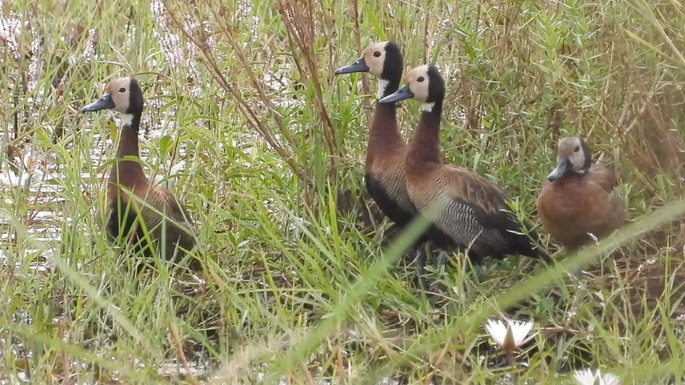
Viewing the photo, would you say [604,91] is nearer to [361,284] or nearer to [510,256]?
[510,256]

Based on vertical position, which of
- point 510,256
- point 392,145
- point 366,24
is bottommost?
point 510,256

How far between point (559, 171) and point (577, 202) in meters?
0.11

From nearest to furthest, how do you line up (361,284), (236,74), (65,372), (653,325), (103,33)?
(361,284) < (65,372) < (653,325) < (236,74) < (103,33)

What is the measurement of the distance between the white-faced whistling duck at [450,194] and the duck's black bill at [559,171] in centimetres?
29

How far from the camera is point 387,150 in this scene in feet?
16.1

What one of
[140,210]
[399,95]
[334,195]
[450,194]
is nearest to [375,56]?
[399,95]

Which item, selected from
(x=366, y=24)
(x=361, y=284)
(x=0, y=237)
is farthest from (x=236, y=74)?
(x=361, y=284)

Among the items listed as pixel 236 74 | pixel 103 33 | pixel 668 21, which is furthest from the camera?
pixel 103 33

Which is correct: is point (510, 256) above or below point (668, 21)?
below

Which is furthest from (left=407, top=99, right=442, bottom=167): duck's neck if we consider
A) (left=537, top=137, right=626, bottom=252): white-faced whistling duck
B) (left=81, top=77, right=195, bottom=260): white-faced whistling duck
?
(left=81, top=77, right=195, bottom=260): white-faced whistling duck

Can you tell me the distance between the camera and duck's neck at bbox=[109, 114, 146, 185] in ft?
15.7

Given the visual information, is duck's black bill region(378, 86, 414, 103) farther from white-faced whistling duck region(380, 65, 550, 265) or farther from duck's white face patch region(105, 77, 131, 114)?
duck's white face patch region(105, 77, 131, 114)

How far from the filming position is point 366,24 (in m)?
5.52

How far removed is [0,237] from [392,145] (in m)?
1.45
